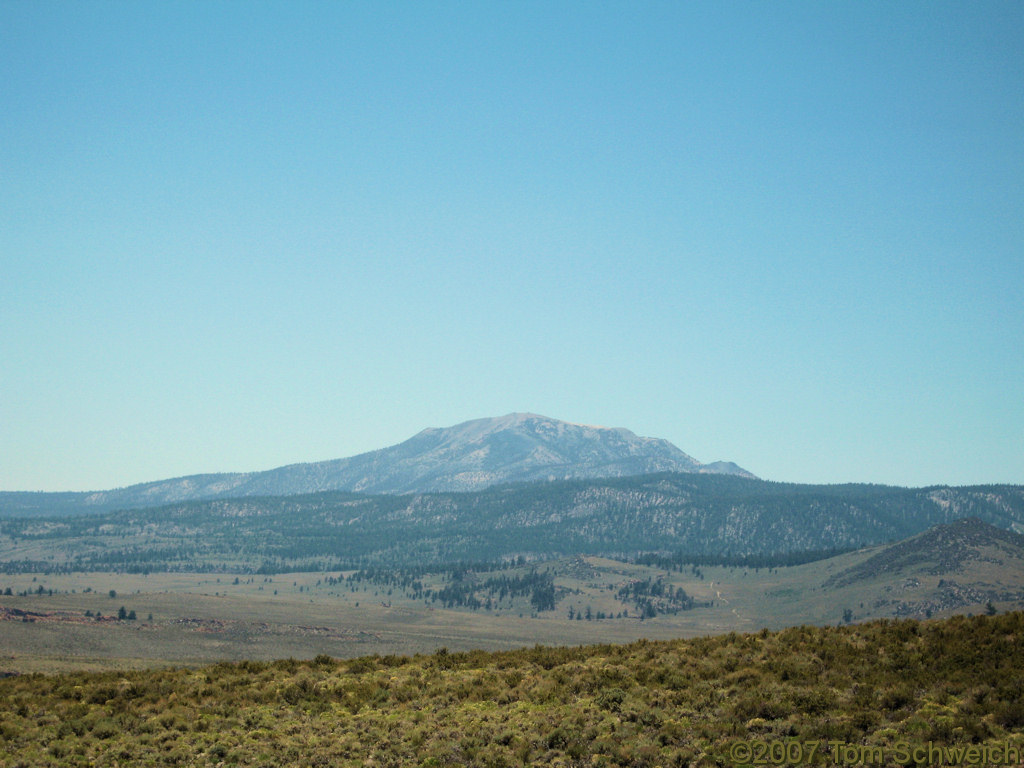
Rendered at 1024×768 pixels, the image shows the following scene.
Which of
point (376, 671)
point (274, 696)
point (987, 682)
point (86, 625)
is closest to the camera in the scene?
point (987, 682)

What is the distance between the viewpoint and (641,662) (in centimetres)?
3869

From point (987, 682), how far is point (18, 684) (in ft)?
128

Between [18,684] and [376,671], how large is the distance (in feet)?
51.5

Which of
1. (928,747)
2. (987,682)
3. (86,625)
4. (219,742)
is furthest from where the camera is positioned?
(86,625)

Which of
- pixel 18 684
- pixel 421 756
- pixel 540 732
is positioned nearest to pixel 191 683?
pixel 18 684

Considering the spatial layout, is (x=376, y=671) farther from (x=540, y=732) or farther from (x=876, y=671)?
(x=876, y=671)

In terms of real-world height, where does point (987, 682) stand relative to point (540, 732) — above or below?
above

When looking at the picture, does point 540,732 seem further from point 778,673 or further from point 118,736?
point 118,736

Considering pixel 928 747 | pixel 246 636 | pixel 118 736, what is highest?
pixel 928 747

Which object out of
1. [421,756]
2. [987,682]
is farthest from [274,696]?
[987,682]

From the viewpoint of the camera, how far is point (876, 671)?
32.7 meters

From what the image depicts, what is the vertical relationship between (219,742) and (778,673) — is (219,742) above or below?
below

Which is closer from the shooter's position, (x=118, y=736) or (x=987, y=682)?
(x=987, y=682)

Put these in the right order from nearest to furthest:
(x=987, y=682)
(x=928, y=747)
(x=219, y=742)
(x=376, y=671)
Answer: (x=928, y=747) < (x=987, y=682) < (x=219, y=742) < (x=376, y=671)
